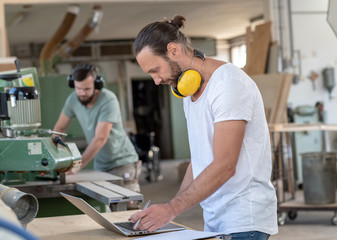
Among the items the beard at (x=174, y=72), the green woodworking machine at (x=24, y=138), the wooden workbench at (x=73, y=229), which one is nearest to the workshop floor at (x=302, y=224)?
the green woodworking machine at (x=24, y=138)

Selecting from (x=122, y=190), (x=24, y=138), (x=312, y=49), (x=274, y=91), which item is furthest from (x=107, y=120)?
(x=312, y=49)

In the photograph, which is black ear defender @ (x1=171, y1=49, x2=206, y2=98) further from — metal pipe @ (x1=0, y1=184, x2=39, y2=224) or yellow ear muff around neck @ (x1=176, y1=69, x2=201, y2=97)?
metal pipe @ (x1=0, y1=184, x2=39, y2=224)

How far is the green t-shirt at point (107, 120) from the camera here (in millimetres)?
3641

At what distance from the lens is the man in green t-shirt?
360 cm

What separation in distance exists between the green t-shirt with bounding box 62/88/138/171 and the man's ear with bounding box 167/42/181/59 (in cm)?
190

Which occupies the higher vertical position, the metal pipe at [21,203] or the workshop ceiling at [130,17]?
the workshop ceiling at [130,17]

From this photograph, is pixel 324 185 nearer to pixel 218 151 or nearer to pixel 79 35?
pixel 218 151

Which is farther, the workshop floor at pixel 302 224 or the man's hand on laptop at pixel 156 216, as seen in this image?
the workshop floor at pixel 302 224

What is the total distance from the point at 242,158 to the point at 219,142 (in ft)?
0.38

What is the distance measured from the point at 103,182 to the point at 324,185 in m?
3.14

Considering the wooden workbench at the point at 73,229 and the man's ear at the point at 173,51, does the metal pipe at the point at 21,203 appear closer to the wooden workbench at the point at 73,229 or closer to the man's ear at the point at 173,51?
the wooden workbench at the point at 73,229

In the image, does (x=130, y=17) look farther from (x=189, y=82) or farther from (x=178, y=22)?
(x=189, y=82)

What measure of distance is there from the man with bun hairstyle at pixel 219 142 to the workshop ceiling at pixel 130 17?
755 cm

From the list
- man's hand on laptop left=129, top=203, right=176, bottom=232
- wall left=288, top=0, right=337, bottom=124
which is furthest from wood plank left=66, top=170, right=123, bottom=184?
wall left=288, top=0, right=337, bottom=124
